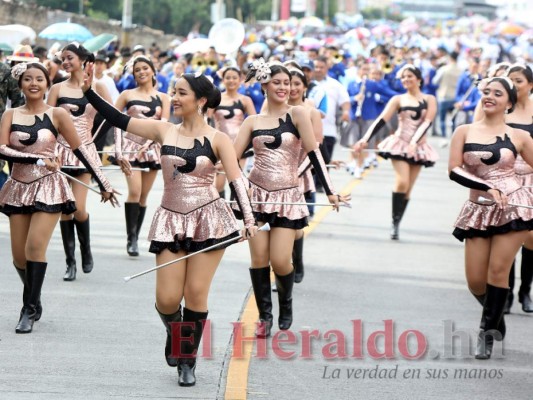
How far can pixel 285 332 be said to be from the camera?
10328 mm

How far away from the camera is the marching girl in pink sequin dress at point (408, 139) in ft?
51.6

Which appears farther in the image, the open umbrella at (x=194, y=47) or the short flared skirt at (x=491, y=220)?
the open umbrella at (x=194, y=47)

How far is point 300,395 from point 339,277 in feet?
15.3

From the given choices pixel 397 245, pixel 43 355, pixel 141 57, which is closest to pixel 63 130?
pixel 43 355

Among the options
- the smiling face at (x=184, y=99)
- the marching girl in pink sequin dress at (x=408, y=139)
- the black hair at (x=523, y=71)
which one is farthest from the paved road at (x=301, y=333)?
the black hair at (x=523, y=71)

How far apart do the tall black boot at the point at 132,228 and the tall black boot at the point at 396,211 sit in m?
3.41

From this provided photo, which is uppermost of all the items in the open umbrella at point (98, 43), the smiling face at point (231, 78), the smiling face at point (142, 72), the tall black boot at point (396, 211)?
the smiling face at point (142, 72)

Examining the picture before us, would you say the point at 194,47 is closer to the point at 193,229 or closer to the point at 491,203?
the point at 491,203

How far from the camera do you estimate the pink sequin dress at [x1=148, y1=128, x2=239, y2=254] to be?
857cm

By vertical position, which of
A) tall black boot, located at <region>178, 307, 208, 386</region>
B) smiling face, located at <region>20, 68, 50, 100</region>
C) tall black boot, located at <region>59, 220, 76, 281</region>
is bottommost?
tall black boot, located at <region>59, 220, 76, 281</region>

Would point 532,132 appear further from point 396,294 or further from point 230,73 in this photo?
point 230,73

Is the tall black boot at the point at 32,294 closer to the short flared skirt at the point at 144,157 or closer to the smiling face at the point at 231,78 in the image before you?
the short flared skirt at the point at 144,157

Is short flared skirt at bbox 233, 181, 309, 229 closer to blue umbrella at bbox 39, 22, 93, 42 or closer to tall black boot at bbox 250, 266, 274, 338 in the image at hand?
tall black boot at bbox 250, 266, 274, 338

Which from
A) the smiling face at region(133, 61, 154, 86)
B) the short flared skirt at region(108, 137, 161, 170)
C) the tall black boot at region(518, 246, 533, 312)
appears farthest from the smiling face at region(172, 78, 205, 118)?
the short flared skirt at region(108, 137, 161, 170)
